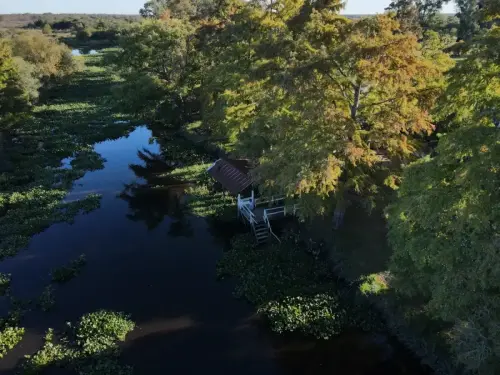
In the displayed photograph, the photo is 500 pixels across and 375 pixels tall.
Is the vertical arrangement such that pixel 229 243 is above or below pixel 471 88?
below

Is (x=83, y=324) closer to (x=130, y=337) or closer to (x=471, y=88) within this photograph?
(x=130, y=337)

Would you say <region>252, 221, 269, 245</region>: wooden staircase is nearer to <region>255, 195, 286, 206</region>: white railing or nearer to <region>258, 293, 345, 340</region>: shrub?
<region>255, 195, 286, 206</region>: white railing

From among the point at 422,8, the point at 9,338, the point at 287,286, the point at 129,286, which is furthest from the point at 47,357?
the point at 422,8

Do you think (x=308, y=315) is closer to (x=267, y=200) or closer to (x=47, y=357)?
(x=267, y=200)

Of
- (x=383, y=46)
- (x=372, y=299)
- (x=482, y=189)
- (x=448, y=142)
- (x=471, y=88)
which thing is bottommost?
(x=372, y=299)

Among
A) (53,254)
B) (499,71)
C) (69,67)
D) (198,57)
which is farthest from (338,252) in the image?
(69,67)

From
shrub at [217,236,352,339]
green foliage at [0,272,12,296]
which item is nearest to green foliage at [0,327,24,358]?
green foliage at [0,272,12,296]
